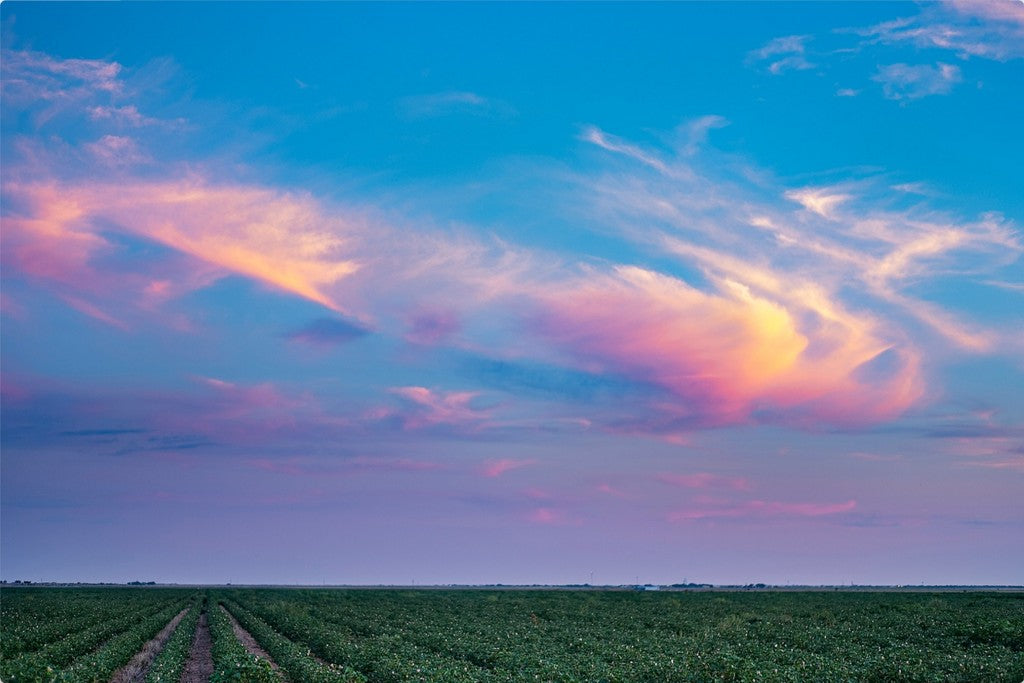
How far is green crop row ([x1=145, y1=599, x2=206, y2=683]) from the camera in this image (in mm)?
33750

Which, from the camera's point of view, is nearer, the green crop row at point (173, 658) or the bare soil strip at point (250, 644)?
the green crop row at point (173, 658)

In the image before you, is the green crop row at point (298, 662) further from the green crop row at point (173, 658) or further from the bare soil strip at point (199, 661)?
the green crop row at point (173, 658)

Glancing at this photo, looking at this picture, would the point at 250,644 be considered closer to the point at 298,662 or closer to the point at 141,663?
the point at 141,663

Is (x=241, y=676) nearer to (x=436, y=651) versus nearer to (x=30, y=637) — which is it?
(x=436, y=651)

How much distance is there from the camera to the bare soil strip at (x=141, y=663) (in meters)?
35.7

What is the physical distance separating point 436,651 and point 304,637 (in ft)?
38.7

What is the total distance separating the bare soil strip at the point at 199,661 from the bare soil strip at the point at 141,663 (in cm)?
182

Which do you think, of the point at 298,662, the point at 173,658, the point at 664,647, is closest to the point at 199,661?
the point at 173,658

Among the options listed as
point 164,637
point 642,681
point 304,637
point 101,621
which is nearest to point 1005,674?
point 642,681

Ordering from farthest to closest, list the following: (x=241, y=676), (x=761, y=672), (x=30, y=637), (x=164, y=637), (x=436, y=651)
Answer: (x=164, y=637) → (x=30, y=637) → (x=436, y=651) → (x=761, y=672) → (x=241, y=676)

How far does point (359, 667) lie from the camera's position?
34.8 m

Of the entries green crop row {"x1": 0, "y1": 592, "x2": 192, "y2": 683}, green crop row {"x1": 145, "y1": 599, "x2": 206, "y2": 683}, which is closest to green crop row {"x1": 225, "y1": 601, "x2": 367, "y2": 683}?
green crop row {"x1": 145, "y1": 599, "x2": 206, "y2": 683}

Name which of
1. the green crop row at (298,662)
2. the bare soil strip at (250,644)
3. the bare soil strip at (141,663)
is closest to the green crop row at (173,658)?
the bare soil strip at (141,663)

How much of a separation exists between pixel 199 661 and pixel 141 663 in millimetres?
3464
